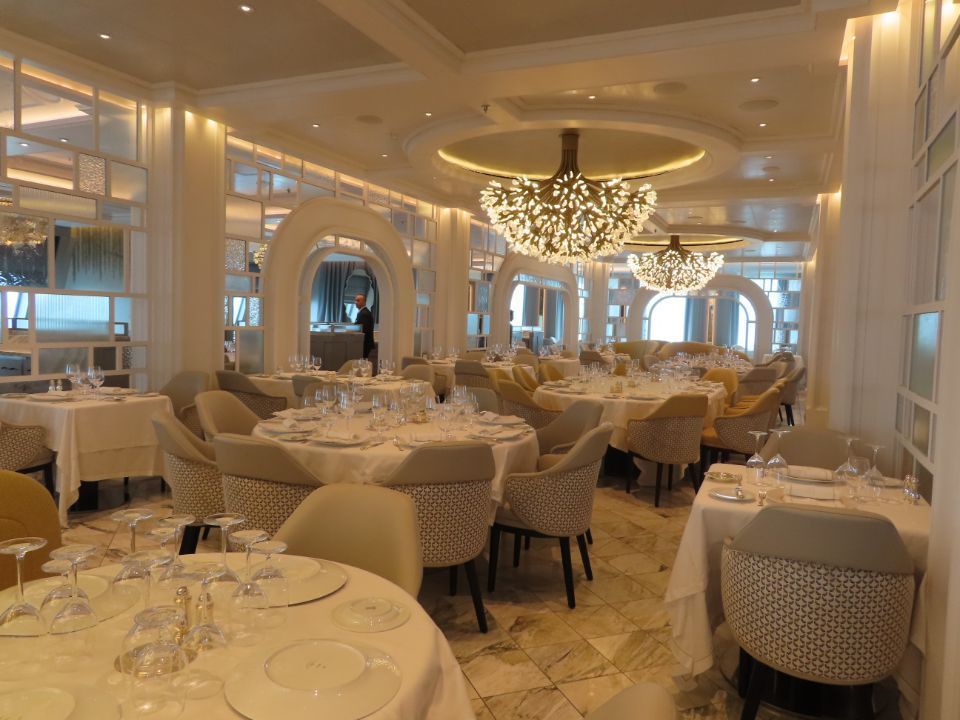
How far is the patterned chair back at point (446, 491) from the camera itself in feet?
11.6

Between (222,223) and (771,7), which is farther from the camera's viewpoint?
(222,223)

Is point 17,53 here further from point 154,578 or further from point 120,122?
point 154,578

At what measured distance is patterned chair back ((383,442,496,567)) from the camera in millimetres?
3521

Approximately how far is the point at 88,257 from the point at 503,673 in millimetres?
5984

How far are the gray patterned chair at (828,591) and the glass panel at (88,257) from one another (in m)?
6.62

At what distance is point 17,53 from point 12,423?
3.21 meters

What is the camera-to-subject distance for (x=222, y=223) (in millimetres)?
8281

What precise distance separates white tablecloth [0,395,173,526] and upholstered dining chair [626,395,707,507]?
3951mm

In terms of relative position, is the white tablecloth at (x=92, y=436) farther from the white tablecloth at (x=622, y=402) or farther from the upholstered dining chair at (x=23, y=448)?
the white tablecloth at (x=622, y=402)

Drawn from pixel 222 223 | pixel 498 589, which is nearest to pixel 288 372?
pixel 222 223

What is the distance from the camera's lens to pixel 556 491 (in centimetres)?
407

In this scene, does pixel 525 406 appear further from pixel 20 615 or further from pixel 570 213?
pixel 20 615

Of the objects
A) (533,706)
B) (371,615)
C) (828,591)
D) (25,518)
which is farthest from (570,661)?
(25,518)

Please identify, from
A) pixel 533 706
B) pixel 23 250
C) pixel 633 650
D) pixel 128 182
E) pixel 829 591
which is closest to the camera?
pixel 829 591
